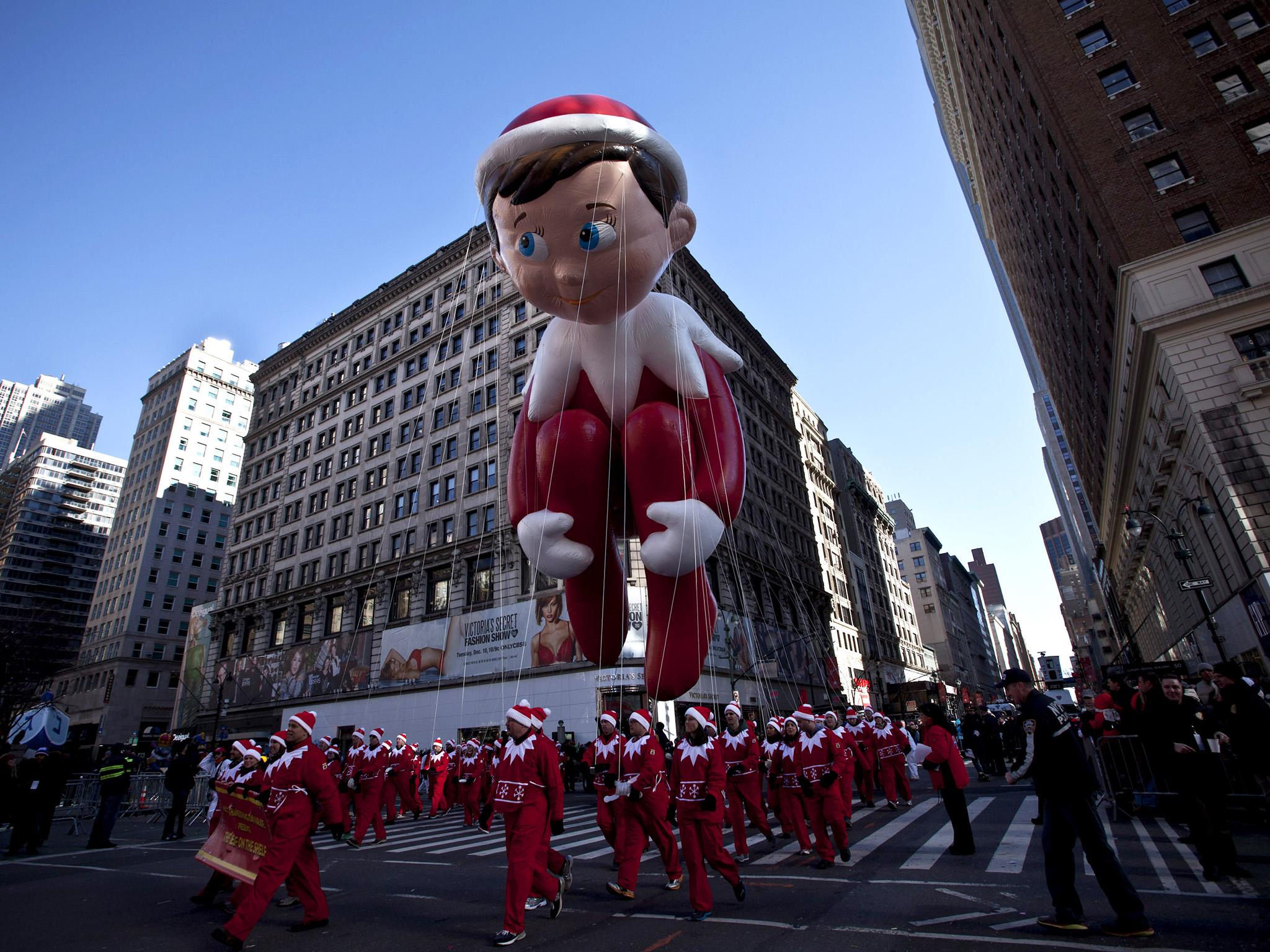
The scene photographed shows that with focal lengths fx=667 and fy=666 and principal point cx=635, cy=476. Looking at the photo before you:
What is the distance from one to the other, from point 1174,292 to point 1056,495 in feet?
431

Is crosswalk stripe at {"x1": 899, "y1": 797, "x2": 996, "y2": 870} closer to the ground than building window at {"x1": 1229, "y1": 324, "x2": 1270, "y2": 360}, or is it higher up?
closer to the ground

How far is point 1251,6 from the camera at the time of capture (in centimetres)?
2350

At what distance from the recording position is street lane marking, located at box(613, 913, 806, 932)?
5254 mm

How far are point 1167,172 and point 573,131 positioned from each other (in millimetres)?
27605

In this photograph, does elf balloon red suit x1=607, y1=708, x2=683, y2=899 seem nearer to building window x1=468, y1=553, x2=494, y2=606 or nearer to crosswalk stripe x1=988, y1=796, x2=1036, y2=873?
crosswalk stripe x1=988, y1=796, x2=1036, y2=873

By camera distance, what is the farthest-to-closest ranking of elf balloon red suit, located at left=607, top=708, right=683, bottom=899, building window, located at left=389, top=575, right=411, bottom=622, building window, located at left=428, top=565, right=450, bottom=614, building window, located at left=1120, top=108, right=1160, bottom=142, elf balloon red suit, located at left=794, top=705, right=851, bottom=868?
building window, located at left=389, top=575, right=411, bottom=622 → building window, located at left=428, top=565, right=450, bottom=614 → building window, located at left=1120, top=108, right=1160, bottom=142 → elf balloon red suit, located at left=794, top=705, right=851, bottom=868 → elf balloon red suit, located at left=607, top=708, right=683, bottom=899

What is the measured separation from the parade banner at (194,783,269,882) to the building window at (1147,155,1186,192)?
3057cm

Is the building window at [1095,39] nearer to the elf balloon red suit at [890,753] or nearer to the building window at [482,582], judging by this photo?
the elf balloon red suit at [890,753]

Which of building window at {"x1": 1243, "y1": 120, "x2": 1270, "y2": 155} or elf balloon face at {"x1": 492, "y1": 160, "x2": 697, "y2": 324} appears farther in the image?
building window at {"x1": 1243, "y1": 120, "x2": 1270, "y2": 155}

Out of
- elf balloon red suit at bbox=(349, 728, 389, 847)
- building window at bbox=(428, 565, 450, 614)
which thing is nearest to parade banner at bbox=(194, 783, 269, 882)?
elf balloon red suit at bbox=(349, 728, 389, 847)

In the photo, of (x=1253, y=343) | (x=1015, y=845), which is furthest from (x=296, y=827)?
(x=1253, y=343)

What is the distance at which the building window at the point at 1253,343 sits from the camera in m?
20.0

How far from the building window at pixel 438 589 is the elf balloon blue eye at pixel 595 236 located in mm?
29861

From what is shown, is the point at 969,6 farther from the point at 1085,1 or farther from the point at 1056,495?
the point at 1056,495
